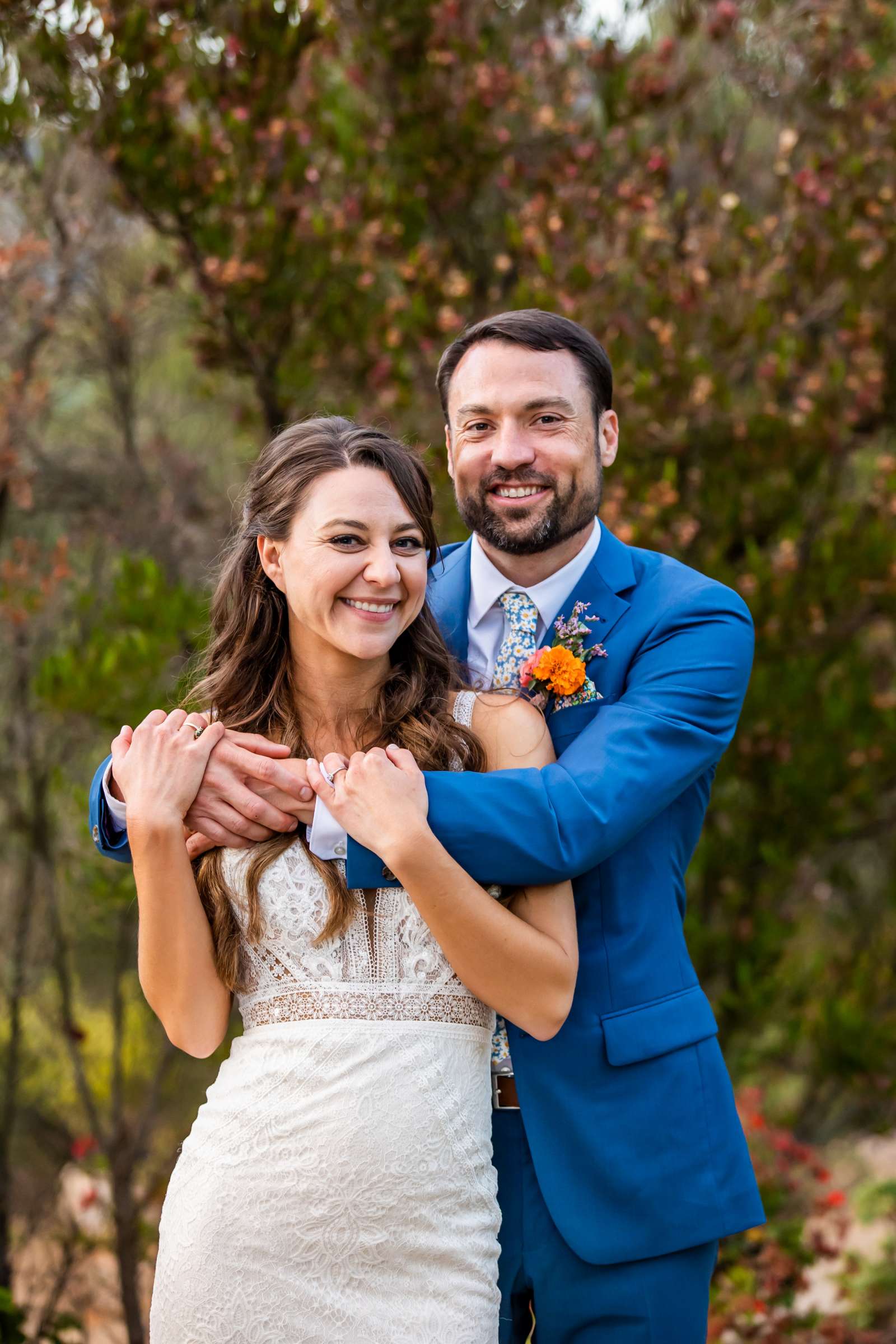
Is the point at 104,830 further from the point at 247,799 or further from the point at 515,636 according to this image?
the point at 515,636

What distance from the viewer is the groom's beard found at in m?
2.50

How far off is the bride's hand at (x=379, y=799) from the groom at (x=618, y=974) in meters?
0.04

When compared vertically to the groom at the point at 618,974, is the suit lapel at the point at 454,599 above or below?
above

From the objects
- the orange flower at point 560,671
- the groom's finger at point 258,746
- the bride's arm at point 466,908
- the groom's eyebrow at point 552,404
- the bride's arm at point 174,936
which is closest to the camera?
the bride's arm at point 466,908

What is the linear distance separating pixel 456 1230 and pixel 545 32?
16.2ft

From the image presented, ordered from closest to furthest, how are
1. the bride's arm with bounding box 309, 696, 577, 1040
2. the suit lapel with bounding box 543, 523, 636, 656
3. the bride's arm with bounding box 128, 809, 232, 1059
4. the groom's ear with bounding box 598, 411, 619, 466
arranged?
the bride's arm with bounding box 309, 696, 577, 1040 → the bride's arm with bounding box 128, 809, 232, 1059 → the suit lapel with bounding box 543, 523, 636, 656 → the groom's ear with bounding box 598, 411, 619, 466

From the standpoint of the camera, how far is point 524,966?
1.96 metres

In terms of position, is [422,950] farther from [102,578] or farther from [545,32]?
[545,32]

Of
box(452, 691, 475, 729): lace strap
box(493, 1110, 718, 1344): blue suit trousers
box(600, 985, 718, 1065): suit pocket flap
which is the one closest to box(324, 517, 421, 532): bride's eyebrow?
box(452, 691, 475, 729): lace strap

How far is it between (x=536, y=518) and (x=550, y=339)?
359 mm

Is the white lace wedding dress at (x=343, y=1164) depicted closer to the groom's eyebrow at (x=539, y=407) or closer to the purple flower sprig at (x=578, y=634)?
the purple flower sprig at (x=578, y=634)

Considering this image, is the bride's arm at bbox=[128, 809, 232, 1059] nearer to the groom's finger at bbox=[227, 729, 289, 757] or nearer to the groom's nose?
the groom's finger at bbox=[227, 729, 289, 757]

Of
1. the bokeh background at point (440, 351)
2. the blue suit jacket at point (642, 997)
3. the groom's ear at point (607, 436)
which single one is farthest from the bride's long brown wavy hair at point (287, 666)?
the bokeh background at point (440, 351)

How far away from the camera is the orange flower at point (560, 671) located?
2273 mm
